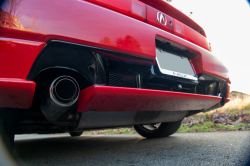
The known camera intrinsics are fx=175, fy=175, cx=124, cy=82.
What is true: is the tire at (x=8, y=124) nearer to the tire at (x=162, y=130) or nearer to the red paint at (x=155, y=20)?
the red paint at (x=155, y=20)

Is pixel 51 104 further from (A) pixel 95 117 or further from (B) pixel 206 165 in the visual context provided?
(B) pixel 206 165

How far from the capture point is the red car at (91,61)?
80cm

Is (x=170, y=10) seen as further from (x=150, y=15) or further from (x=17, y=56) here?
(x=17, y=56)

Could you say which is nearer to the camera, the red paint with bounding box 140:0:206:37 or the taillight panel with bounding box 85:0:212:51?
the taillight panel with bounding box 85:0:212:51

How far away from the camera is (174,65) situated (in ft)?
4.45

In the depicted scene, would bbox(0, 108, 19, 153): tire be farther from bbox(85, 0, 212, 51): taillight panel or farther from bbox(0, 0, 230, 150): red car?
bbox(85, 0, 212, 51): taillight panel

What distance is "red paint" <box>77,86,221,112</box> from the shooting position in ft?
2.96

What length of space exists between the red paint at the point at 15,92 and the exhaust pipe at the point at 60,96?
10 centimetres

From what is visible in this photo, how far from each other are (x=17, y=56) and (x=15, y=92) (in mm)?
163

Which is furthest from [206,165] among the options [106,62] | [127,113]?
[106,62]

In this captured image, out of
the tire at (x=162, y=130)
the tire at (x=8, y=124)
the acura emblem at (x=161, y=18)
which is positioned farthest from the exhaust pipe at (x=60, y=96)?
the tire at (x=162, y=130)

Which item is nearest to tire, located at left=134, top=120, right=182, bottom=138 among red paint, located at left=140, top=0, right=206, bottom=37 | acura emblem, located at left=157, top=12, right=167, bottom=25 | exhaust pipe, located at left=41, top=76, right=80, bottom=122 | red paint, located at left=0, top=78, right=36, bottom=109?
red paint, located at left=140, top=0, right=206, bottom=37

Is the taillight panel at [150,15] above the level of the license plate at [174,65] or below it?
above

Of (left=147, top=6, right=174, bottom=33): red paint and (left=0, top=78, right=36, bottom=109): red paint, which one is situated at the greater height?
(left=147, top=6, right=174, bottom=33): red paint
